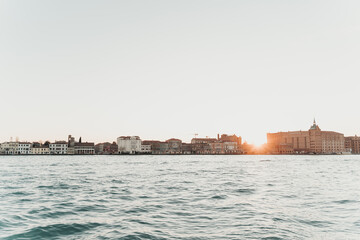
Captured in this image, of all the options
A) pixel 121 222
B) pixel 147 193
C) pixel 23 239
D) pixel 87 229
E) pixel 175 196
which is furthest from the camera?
pixel 147 193

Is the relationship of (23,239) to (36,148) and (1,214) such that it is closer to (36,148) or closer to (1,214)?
(1,214)

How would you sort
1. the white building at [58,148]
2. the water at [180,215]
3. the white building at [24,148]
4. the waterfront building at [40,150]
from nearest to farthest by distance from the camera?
the water at [180,215]
the white building at [24,148]
the waterfront building at [40,150]
the white building at [58,148]

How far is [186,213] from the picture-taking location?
13.3m

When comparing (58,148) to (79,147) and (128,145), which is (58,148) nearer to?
(79,147)

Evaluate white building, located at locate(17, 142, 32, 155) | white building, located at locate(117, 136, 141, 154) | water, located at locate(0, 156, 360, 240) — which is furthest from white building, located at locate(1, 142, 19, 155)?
water, located at locate(0, 156, 360, 240)

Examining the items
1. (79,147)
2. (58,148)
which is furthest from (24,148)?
(79,147)

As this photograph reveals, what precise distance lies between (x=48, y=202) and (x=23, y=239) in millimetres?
7138

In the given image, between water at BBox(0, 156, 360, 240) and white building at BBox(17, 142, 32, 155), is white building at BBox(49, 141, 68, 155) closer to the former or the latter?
white building at BBox(17, 142, 32, 155)

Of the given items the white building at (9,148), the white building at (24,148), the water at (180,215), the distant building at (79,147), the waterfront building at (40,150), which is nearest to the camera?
the water at (180,215)

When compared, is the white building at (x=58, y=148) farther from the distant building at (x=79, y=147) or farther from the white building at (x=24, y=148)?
the white building at (x=24, y=148)

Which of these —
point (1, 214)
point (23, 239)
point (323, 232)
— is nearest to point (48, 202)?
point (1, 214)

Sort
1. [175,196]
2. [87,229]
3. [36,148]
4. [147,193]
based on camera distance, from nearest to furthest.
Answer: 1. [87,229]
2. [175,196]
3. [147,193]
4. [36,148]

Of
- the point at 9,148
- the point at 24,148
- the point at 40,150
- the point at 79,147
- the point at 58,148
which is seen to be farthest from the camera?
the point at 79,147

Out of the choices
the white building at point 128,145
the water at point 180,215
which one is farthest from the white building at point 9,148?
the water at point 180,215
